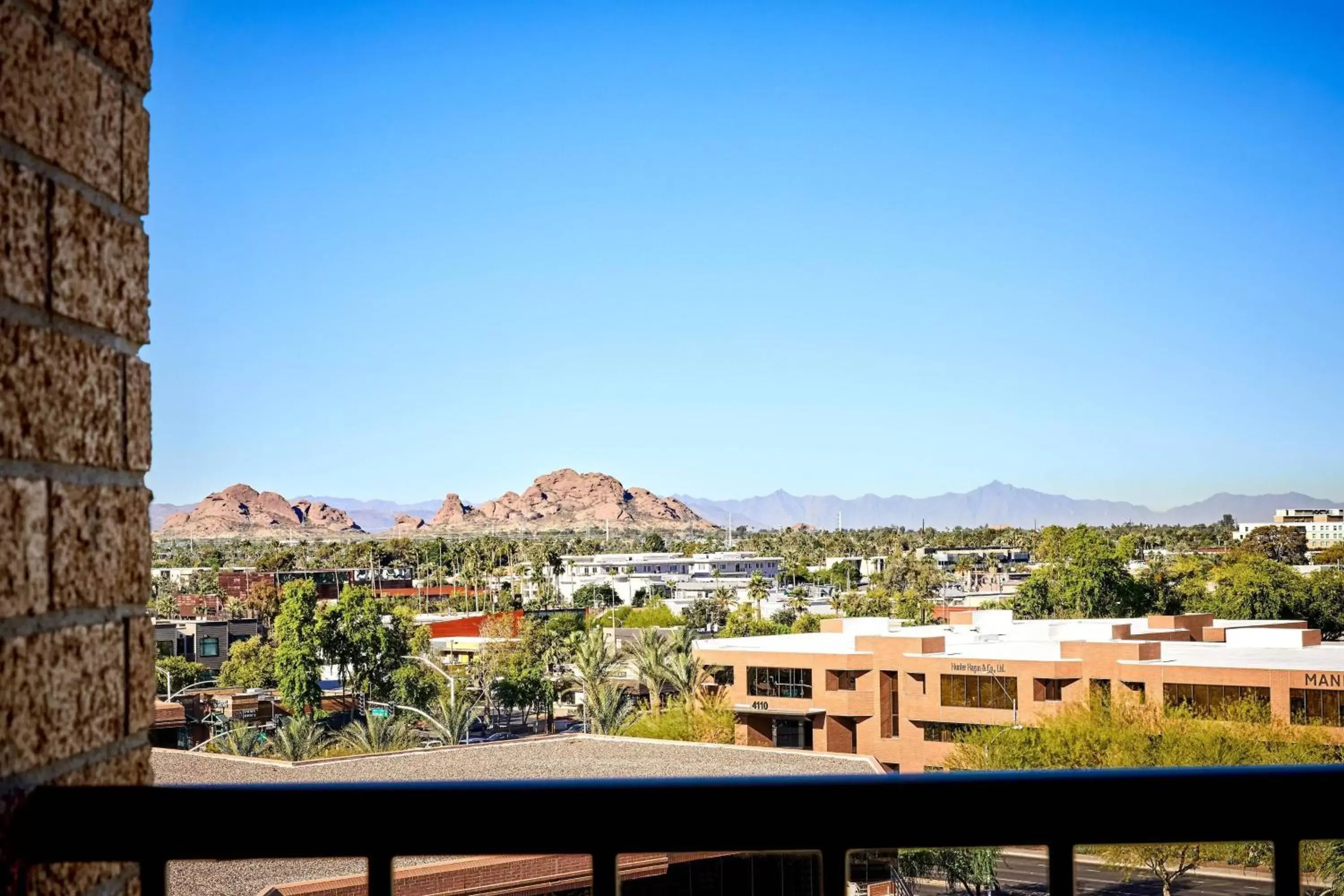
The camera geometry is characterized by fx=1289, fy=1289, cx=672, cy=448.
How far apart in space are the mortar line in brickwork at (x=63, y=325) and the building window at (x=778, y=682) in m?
29.2

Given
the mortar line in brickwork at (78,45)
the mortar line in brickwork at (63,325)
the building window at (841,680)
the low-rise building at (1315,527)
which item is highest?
the mortar line in brickwork at (78,45)

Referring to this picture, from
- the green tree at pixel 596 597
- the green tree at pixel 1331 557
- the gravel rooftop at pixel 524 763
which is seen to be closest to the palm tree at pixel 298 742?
the gravel rooftop at pixel 524 763

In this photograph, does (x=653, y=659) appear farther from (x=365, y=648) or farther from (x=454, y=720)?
(x=365, y=648)

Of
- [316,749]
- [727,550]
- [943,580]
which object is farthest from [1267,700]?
[727,550]

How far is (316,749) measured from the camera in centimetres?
2361

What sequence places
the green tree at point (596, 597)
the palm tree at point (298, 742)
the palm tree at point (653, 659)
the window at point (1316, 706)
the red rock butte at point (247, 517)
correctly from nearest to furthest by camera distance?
the palm tree at point (298, 742) → the window at point (1316, 706) → the palm tree at point (653, 659) → the green tree at point (596, 597) → the red rock butte at point (247, 517)

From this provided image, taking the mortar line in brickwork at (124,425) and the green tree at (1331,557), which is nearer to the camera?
the mortar line in brickwork at (124,425)

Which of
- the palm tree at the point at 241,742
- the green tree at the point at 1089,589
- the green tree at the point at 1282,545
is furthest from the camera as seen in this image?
the green tree at the point at 1282,545

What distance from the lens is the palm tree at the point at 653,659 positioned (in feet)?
111

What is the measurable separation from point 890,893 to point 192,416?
937 cm

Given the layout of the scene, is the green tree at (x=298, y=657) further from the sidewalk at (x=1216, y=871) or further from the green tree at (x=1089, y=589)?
the green tree at (x=1089, y=589)

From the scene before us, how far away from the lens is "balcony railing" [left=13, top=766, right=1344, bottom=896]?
0.88m

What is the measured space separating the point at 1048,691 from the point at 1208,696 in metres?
3.12

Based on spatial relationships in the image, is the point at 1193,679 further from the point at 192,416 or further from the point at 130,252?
the point at 130,252
